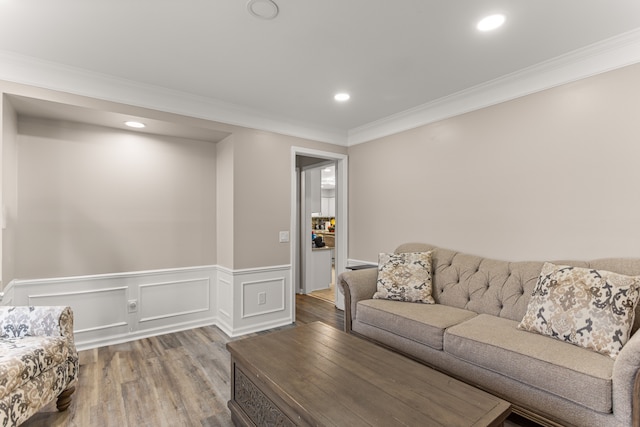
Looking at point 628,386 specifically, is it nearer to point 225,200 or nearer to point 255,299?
point 255,299

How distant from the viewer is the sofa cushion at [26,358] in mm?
1611

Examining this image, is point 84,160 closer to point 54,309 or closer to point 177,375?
point 54,309

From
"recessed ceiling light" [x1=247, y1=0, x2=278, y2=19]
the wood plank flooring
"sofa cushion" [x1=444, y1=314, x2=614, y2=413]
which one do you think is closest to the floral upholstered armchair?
the wood plank flooring

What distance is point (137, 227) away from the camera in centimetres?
338

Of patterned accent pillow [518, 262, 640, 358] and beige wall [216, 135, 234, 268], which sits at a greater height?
beige wall [216, 135, 234, 268]

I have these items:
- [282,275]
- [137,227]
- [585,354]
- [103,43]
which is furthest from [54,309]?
[585,354]

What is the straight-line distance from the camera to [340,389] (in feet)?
4.89

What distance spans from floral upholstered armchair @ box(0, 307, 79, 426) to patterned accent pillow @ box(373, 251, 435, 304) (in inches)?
96.2

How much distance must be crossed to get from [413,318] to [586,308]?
3.56 ft

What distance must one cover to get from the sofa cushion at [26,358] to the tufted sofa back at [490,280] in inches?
117

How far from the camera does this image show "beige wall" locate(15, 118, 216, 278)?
9.42ft

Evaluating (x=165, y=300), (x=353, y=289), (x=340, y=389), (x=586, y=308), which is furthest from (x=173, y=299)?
(x=586, y=308)

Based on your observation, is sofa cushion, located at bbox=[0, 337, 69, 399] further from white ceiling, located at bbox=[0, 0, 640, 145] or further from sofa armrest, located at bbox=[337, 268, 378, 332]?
sofa armrest, located at bbox=[337, 268, 378, 332]

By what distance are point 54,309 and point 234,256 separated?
1599 mm
